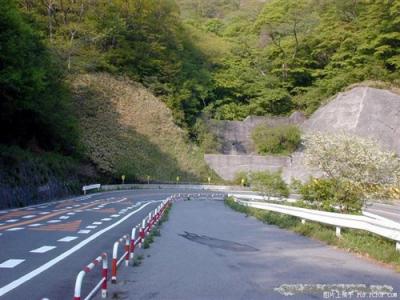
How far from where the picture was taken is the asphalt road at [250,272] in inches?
283

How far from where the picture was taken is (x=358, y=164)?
59.7ft

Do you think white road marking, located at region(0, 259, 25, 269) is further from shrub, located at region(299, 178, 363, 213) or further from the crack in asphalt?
shrub, located at region(299, 178, 363, 213)

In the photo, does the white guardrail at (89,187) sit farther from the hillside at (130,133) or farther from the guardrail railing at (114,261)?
the guardrail railing at (114,261)

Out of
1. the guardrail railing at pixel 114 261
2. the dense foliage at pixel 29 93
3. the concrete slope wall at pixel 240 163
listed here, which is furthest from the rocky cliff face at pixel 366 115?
the guardrail railing at pixel 114 261

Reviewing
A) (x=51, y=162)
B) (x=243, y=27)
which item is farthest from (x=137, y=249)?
(x=243, y=27)

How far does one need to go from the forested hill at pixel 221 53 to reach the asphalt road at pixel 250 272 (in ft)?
101

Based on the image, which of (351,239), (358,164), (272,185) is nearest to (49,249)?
(351,239)

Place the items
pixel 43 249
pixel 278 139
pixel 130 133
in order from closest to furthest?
pixel 43 249 → pixel 130 133 → pixel 278 139

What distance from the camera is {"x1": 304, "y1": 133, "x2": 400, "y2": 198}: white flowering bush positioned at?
17.5 m

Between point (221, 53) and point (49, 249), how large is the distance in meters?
65.6

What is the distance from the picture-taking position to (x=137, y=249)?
11641 millimetres

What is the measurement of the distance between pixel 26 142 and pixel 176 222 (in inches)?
839

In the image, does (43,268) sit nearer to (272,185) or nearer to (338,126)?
(272,185)

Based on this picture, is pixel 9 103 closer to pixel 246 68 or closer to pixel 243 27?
pixel 246 68
